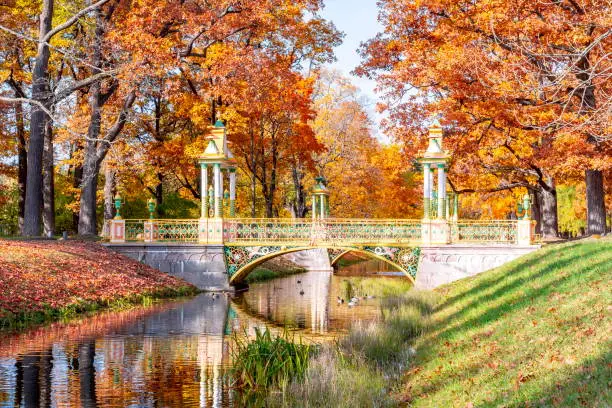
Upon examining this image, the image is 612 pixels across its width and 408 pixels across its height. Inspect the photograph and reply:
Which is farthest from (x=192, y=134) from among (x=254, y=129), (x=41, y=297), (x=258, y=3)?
(x=41, y=297)

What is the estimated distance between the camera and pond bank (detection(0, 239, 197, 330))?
18.2m

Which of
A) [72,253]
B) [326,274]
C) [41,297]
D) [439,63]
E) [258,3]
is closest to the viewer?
[41,297]

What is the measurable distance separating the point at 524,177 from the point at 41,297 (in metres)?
22.0

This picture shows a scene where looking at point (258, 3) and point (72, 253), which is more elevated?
point (258, 3)

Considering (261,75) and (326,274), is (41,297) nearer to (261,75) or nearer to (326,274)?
(261,75)

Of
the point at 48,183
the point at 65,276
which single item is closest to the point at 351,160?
the point at 48,183

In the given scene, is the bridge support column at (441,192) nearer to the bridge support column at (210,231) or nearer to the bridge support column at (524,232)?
the bridge support column at (524,232)

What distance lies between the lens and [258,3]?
2873 centimetres

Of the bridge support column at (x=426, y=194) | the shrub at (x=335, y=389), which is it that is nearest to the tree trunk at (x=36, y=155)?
the bridge support column at (x=426, y=194)

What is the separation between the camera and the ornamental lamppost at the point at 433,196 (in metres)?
26.4

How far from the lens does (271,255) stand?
27.5m

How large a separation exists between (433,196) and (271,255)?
6.15 meters

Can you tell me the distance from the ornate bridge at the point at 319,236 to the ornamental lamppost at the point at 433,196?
0.08 m

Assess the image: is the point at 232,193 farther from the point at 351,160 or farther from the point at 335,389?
the point at 335,389
